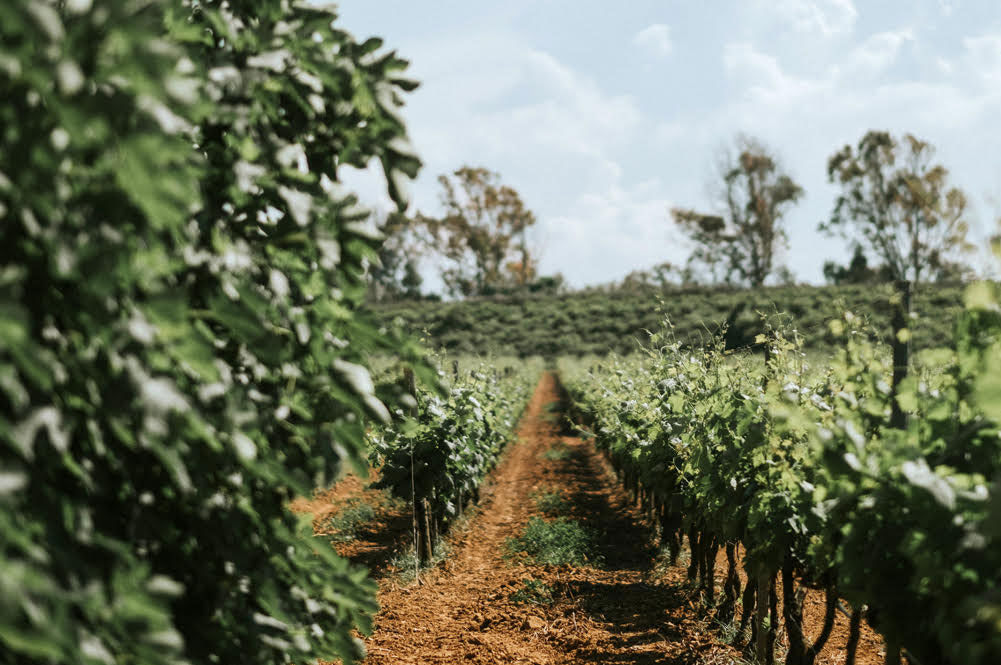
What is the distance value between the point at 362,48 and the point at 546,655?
3923mm

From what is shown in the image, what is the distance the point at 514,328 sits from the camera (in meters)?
42.2

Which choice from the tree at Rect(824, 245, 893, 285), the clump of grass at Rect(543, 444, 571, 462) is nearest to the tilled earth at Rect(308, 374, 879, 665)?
the clump of grass at Rect(543, 444, 571, 462)

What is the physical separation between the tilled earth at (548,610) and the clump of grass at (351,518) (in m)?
1.25

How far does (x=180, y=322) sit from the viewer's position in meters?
1.16

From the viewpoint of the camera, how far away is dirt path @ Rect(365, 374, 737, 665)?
4199 millimetres

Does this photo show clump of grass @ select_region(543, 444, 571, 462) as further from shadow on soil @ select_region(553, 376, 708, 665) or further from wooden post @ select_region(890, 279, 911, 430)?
wooden post @ select_region(890, 279, 911, 430)

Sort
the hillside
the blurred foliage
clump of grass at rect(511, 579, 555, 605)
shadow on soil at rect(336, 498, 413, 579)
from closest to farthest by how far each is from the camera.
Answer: the blurred foliage < clump of grass at rect(511, 579, 555, 605) < shadow on soil at rect(336, 498, 413, 579) < the hillside

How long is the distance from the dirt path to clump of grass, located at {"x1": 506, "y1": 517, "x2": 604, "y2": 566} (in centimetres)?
15

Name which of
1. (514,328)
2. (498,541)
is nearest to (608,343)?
(514,328)

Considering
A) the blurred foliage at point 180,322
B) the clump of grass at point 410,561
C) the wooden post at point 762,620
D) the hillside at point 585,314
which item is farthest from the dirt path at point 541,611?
the hillside at point 585,314

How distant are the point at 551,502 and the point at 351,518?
8.86 feet

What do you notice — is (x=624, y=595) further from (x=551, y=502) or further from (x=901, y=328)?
(x=901, y=328)

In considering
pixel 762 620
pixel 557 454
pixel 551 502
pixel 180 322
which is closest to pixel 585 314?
pixel 557 454

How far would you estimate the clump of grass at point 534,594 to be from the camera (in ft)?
17.0
